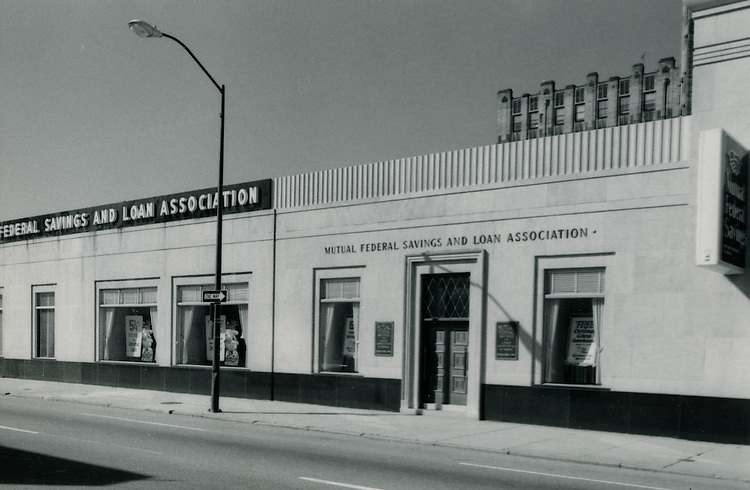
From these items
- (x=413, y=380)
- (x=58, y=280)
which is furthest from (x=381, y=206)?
(x=58, y=280)

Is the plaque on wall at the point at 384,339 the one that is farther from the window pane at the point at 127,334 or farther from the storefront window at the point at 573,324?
the window pane at the point at 127,334

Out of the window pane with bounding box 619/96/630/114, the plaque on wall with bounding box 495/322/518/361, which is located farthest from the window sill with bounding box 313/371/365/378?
the window pane with bounding box 619/96/630/114

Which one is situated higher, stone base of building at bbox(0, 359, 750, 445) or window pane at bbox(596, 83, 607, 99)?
window pane at bbox(596, 83, 607, 99)

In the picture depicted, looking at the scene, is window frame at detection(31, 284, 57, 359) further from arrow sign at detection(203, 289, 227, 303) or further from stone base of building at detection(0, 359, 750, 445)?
arrow sign at detection(203, 289, 227, 303)

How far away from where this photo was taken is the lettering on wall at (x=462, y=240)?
17.0m

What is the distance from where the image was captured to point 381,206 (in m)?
20.4

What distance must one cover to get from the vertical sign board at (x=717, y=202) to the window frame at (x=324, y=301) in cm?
936

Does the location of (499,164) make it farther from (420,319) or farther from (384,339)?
(384,339)

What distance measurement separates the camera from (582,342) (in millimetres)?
16984

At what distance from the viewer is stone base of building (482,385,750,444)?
1455 centimetres

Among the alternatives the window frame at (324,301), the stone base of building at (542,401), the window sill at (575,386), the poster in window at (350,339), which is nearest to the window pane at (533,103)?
the stone base of building at (542,401)

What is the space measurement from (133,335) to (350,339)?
9.85 m

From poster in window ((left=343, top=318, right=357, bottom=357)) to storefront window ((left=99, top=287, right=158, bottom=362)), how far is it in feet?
27.2

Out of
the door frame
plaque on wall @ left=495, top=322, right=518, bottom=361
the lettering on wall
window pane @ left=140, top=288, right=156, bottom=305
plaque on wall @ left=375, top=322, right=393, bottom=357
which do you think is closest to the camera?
the lettering on wall
